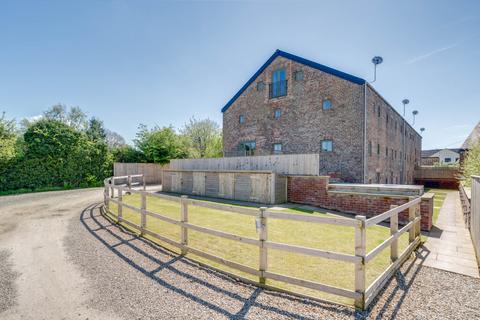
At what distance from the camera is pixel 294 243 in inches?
241

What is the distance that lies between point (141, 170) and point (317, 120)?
20.4 meters

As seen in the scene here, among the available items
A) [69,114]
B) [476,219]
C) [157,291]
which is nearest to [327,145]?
[476,219]

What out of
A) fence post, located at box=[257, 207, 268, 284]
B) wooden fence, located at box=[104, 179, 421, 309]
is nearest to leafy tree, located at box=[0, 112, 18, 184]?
wooden fence, located at box=[104, 179, 421, 309]

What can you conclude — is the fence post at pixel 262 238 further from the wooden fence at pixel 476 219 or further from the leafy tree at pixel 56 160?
the leafy tree at pixel 56 160

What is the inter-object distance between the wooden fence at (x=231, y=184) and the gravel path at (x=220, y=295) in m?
7.79

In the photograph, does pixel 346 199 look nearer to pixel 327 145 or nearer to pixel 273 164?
pixel 273 164

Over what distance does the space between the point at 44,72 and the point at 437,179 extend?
47109 mm

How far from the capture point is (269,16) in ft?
34.1

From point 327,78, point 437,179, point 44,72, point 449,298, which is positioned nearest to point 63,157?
point 44,72

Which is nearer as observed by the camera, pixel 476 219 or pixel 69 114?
pixel 476 219

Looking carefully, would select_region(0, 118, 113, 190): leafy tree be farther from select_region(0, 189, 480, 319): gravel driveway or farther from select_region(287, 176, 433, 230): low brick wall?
select_region(287, 176, 433, 230): low brick wall

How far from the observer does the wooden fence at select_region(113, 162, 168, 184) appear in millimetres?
25000

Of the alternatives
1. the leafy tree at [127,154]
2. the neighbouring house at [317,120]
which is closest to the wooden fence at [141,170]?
the leafy tree at [127,154]

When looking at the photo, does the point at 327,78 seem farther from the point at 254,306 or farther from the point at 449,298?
the point at 254,306
